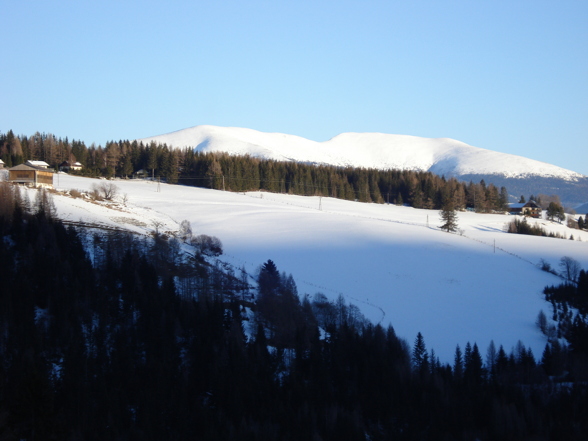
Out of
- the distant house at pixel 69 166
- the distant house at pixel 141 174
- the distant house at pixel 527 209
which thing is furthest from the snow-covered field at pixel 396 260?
the distant house at pixel 527 209

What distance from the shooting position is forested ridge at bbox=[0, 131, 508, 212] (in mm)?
118312

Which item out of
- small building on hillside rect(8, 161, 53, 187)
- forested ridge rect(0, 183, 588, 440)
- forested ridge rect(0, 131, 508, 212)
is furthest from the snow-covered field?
forested ridge rect(0, 131, 508, 212)

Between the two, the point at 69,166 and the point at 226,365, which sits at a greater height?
the point at 69,166

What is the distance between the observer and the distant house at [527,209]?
130 metres

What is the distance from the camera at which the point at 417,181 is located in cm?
14075

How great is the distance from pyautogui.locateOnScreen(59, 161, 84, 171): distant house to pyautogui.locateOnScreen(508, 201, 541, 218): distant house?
88734 mm

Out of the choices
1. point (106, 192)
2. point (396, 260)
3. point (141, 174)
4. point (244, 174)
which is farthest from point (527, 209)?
point (106, 192)

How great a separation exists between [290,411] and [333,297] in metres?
16.8

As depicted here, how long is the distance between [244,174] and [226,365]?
3546 inches

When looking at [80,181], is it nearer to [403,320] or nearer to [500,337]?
[403,320]

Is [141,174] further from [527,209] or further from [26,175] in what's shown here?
[527,209]

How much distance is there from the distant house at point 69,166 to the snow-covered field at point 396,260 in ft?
82.9

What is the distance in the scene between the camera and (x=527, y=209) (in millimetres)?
133125

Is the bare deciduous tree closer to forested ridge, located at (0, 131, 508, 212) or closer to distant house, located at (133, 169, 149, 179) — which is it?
forested ridge, located at (0, 131, 508, 212)
